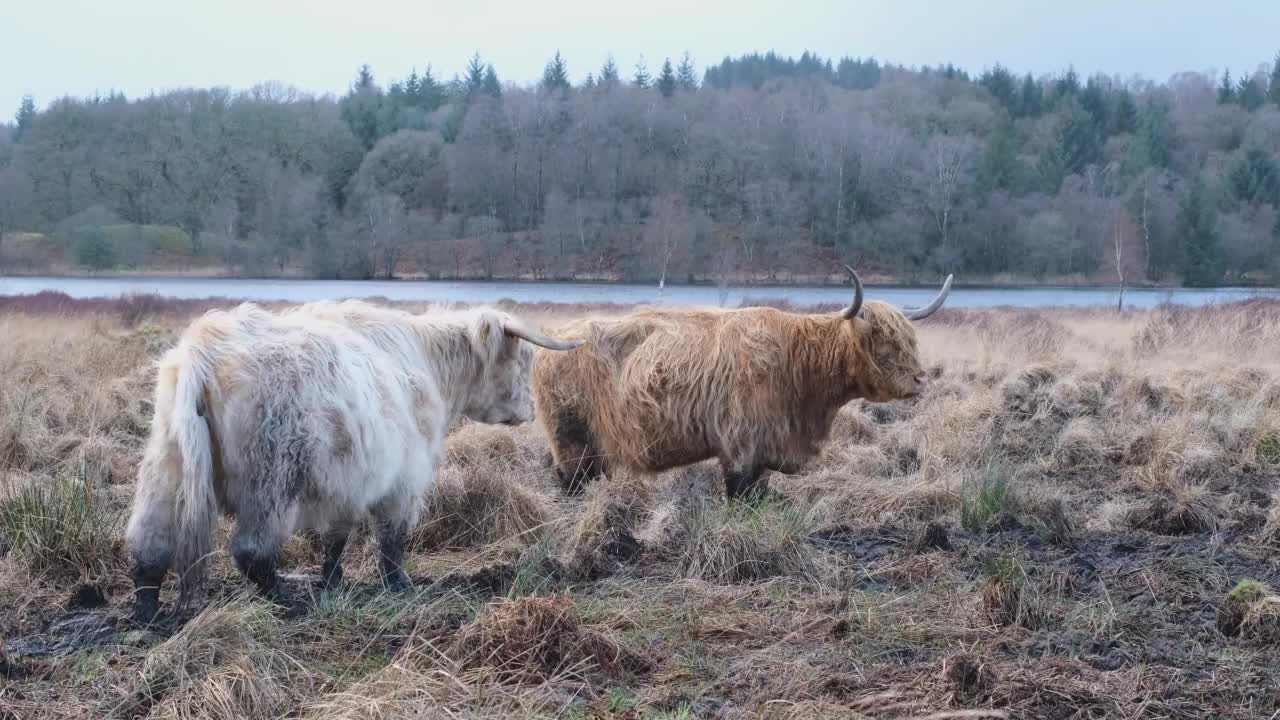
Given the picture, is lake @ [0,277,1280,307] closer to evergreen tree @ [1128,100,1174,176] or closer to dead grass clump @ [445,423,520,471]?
evergreen tree @ [1128,100,1174,176]

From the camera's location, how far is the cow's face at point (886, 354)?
5.98 meters

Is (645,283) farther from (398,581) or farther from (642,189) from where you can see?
(398,581)

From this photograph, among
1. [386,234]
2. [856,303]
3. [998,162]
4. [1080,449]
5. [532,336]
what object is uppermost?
[998,162]

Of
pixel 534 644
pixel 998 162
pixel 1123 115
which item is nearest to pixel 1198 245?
pixel 998 162

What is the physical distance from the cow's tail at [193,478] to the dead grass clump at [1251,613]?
3696 mm

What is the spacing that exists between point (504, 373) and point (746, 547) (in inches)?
59.9

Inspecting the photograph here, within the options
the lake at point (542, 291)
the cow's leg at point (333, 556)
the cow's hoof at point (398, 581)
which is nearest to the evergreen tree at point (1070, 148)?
the lake at point (542, 291)

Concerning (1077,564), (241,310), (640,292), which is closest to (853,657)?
(1077,564)

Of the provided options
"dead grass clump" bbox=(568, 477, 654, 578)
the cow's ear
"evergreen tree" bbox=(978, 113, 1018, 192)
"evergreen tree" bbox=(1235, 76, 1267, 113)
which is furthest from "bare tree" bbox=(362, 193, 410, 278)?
"evergreen tree" bbox=(1235, 76, 1267, 113)

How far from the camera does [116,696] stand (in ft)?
10.2

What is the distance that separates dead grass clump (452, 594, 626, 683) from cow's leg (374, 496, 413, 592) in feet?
2.98

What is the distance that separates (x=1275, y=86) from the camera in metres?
49.8

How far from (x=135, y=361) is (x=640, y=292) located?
1622cm

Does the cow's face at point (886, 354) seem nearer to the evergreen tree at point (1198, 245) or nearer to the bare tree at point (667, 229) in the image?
the bare tree at point (667, 229)
